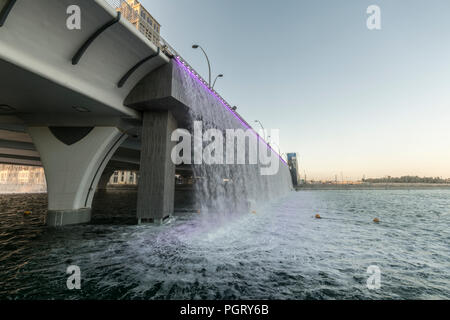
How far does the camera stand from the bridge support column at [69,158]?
11680 mm

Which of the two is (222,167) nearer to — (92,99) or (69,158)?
(69,158)

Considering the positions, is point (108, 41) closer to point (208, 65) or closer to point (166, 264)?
point (166, 264)

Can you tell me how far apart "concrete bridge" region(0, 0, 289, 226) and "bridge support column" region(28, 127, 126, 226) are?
53 millimetres

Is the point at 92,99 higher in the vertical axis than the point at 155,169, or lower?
higher

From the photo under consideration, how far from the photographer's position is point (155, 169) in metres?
11.7

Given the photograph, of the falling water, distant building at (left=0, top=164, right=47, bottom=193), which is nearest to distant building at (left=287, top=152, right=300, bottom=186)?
the falling water

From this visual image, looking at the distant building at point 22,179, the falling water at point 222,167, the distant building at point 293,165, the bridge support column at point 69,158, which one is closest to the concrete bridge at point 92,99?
the bridge support column at point 69,158

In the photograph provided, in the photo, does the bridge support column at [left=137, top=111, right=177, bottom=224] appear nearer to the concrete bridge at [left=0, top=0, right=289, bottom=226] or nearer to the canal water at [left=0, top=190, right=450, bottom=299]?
the concrete bridge at [left=0, top=0, right=289, bottom=226]

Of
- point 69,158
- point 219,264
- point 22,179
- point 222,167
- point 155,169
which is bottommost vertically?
point 219,264

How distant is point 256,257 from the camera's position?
6461 millimetres

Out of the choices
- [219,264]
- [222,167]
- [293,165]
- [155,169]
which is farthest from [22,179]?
[293,165]

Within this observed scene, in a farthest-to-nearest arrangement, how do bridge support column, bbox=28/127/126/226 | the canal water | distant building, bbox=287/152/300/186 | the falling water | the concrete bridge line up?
distant building, bbox=287/152/300/186
the falling water
bridge support column, bbox=28/127/126/226
the concrete bridge
the canal water

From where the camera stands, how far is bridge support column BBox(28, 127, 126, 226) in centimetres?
1168

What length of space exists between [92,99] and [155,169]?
4.71m
